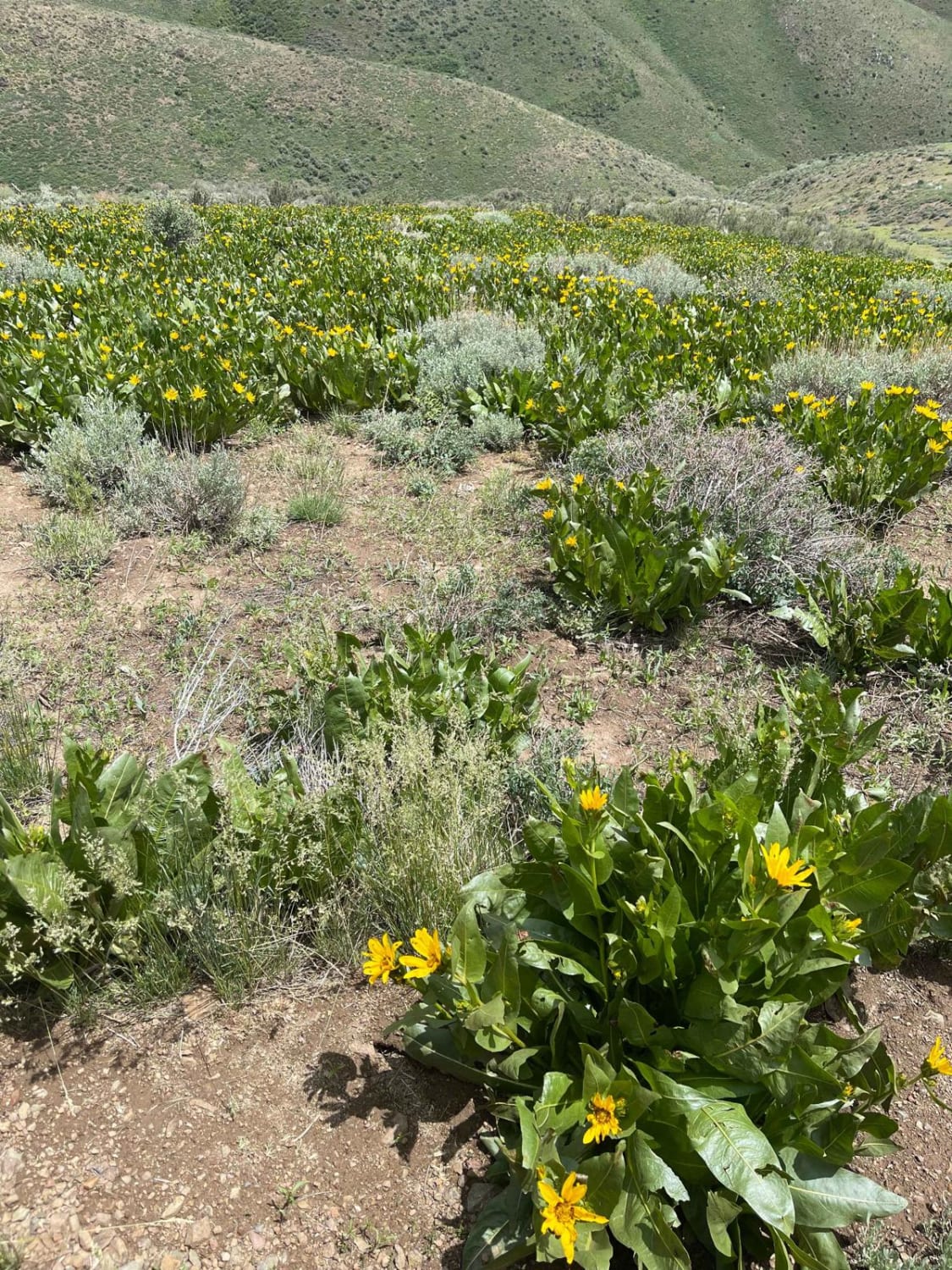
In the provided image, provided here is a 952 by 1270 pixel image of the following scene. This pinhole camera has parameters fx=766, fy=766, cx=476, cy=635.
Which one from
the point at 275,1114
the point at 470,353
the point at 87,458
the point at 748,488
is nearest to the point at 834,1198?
the point at 275,1114

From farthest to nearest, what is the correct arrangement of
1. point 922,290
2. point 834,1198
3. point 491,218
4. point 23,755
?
1. point 491,218
2. point 922,290
3. point 23,755
4. point 834,1198

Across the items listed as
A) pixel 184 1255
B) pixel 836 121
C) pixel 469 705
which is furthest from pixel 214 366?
pixel 836 121

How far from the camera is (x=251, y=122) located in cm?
5900

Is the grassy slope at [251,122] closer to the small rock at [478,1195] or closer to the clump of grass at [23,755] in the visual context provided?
the clump of grass at [23,755]

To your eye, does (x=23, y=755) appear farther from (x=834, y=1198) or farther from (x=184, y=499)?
Result: (x=834, y=1198)

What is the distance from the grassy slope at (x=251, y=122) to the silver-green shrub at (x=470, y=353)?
5229 cm

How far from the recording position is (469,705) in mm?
3264

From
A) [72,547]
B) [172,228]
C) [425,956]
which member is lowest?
[425,956]

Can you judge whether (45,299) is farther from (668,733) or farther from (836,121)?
(836,121)

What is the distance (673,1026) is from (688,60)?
371 ft

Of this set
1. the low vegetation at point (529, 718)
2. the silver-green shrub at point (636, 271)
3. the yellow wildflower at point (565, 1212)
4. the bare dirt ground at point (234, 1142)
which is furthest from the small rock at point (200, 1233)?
the silver-green shrub at point (636, 271)

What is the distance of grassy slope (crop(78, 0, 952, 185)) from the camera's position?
258ft

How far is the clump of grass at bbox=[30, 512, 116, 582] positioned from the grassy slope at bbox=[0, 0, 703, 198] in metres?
55.9

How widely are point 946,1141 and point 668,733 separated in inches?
69.7
